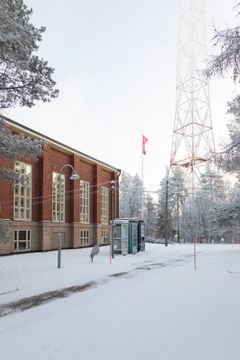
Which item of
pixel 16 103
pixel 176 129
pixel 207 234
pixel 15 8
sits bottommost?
pixel 207 234

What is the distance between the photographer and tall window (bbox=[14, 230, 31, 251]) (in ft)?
98.4

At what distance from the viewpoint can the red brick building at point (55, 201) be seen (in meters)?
29.7

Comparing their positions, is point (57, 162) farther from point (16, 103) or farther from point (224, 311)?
point (224, 311)

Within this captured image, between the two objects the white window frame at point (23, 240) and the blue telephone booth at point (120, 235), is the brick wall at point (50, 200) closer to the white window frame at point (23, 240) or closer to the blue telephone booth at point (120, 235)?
the white window frame at point (23, 240)

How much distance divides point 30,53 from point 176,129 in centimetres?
5075

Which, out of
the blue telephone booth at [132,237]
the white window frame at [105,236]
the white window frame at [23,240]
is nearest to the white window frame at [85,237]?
the white window frame at [105,236]

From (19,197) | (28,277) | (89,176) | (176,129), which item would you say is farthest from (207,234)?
(28,277)

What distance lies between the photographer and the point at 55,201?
35.8 meters

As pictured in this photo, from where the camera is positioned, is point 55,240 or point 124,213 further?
point 124,213

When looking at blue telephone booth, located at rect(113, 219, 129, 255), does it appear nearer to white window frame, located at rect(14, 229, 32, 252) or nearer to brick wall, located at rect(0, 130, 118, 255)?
brick wall, located at rect(0, 130, 118, 255)

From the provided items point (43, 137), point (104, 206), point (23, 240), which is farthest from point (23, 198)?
point (104, 206)

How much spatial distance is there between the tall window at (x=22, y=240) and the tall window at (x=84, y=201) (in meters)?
9.51

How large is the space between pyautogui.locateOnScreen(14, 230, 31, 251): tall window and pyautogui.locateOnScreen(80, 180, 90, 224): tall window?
31.2 feet

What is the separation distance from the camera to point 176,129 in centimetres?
6325
